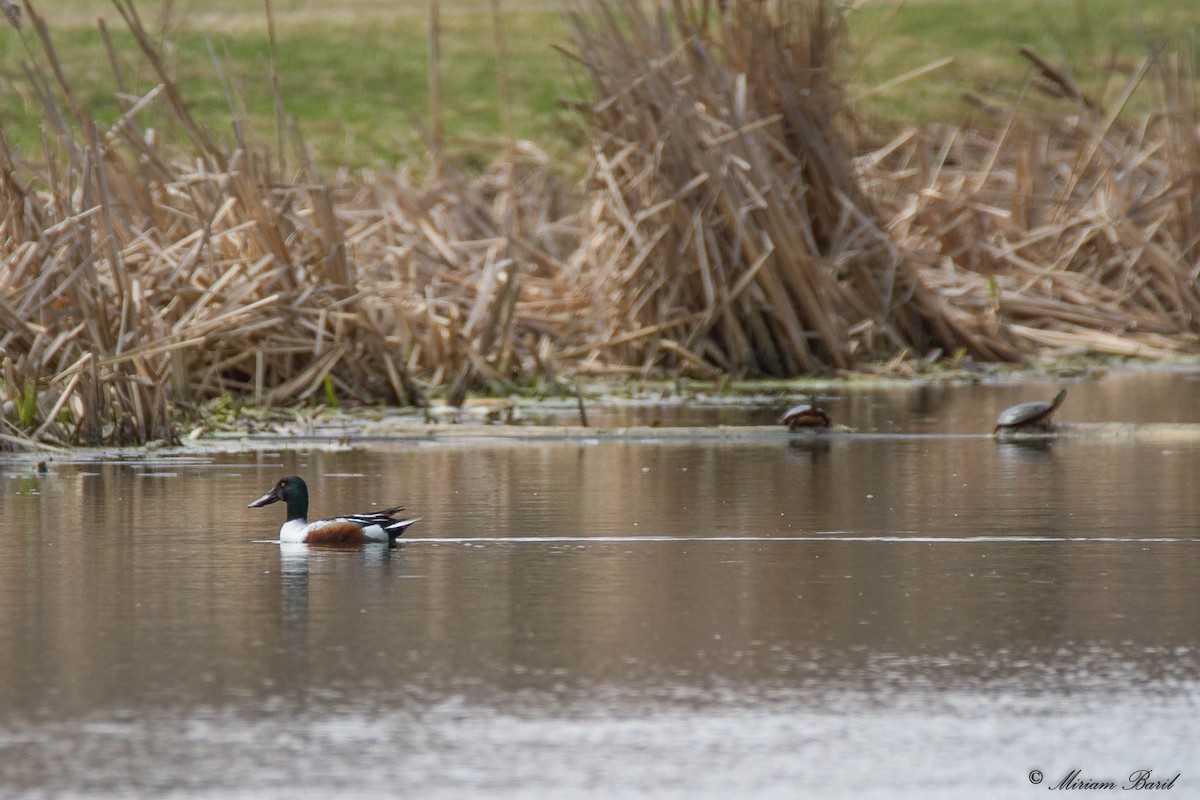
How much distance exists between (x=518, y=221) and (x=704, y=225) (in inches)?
193

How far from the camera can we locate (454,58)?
4675cm

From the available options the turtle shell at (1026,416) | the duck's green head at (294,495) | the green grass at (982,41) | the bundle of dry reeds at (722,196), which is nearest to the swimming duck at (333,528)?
the duck's green head at (294,495)

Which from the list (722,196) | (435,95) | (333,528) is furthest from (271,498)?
(722,196)

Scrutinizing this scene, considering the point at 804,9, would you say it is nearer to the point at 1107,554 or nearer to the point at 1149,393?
the point at 1149,393

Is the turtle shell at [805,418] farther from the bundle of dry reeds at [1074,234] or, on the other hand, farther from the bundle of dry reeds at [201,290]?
the bundle of dry reeds at [1074,234]

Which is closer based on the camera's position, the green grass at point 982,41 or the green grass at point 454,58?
the green grass at point 454,58

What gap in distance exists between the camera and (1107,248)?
72.2 ft

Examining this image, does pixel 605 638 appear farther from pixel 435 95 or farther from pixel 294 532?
pixel 435 95

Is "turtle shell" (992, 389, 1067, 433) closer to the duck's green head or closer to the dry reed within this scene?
the dry reed

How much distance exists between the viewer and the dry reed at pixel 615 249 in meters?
11.8

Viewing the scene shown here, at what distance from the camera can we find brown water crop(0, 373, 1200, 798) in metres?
4.45

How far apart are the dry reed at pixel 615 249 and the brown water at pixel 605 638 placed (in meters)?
1.99

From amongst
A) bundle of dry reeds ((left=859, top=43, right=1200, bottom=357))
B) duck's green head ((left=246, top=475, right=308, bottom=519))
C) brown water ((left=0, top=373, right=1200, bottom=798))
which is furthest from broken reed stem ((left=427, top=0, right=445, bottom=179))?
duck's green head ((left=246, top=475, right=308, bottom=519))

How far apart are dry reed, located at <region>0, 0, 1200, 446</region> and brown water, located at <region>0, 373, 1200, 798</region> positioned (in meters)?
1.99
